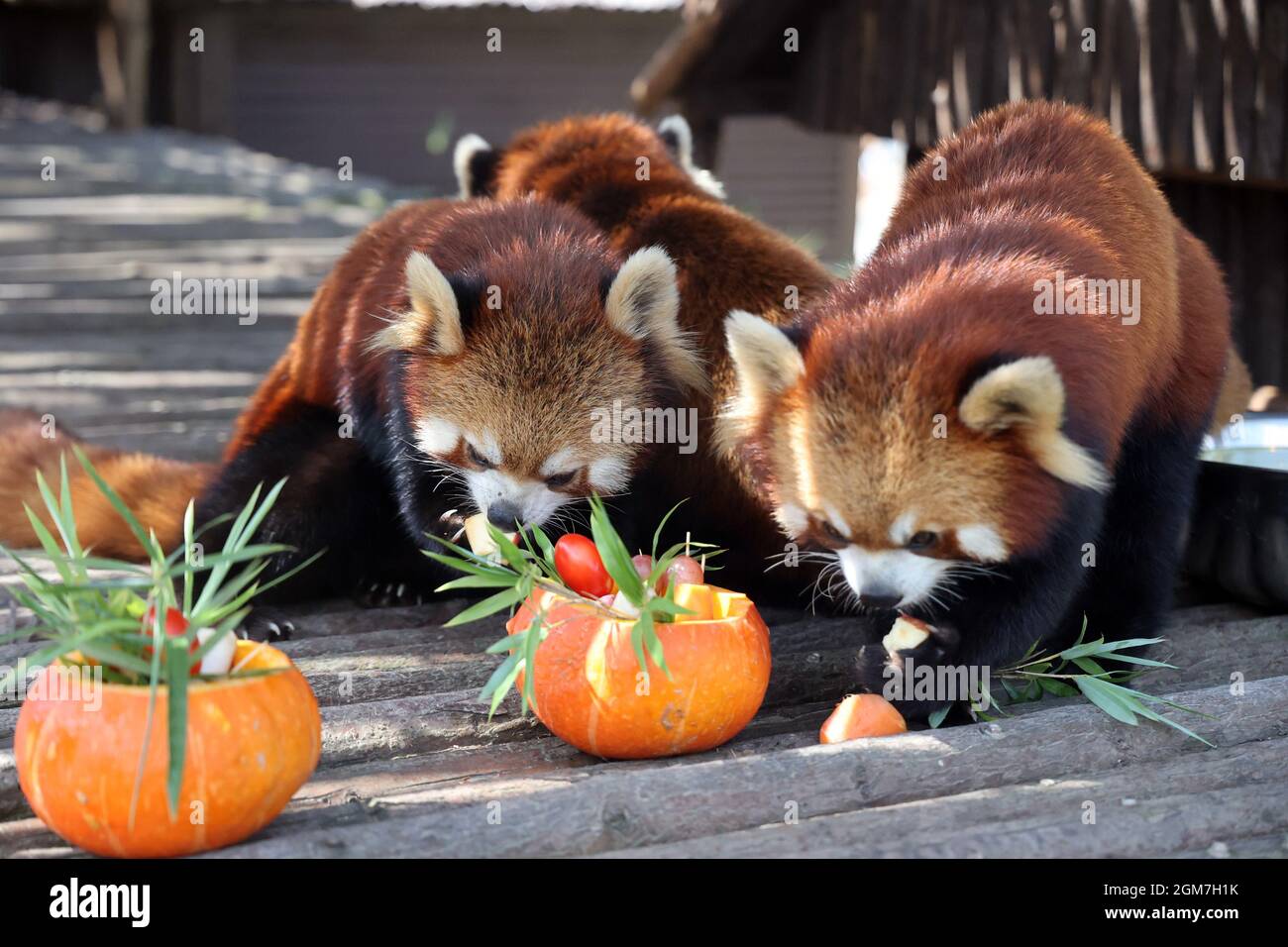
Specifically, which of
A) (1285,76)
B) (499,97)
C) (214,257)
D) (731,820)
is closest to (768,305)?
(731,820)

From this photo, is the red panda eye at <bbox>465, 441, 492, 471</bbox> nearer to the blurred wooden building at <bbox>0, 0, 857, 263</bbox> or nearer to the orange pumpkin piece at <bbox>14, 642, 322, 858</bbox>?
the orange pumpkin piece at <bbox>14, 642, 322, 858</bbox>

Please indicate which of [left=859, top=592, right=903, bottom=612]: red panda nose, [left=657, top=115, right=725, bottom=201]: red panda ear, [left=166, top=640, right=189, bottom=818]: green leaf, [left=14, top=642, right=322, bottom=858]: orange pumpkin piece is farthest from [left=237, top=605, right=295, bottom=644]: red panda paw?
[left=657, top=115, right=725, bottom=201]: red panda ear

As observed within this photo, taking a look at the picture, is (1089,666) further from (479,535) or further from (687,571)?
(479,535)

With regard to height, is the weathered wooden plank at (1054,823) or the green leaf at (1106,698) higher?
the green leaf at (1106,698)

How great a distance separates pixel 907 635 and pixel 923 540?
0.36 m

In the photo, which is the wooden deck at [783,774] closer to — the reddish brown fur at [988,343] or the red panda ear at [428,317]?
the reddish brown fur at [988,343]

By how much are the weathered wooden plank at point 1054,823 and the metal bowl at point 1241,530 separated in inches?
43.4

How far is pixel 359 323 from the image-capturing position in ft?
12.9

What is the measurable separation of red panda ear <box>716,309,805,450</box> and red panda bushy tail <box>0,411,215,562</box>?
1.79m

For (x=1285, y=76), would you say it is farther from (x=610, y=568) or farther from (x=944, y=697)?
(x=610, y=568)

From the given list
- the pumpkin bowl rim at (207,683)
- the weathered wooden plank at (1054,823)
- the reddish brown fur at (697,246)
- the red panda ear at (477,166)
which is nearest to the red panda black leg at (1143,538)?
the weathered wooden plank at (1054,823)

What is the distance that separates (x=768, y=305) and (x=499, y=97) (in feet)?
Answer: 36.7

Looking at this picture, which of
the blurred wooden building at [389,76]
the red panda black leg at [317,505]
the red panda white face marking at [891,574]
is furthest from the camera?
the blurred wooden building at [389,76]

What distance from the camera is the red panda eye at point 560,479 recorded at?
3.48 metres
